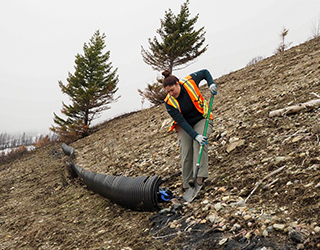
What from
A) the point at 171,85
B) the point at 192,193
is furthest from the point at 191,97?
the point at 192,193

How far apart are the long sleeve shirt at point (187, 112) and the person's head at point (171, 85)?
0.37ft

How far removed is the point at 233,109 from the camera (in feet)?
23.2

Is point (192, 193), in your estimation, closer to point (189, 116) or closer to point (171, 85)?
point (189, 116)

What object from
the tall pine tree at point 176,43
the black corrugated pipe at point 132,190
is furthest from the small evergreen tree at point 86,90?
the black corrugated pipe at point 132,190

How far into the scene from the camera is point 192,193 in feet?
11.9

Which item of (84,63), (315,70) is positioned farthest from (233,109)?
(84,63)

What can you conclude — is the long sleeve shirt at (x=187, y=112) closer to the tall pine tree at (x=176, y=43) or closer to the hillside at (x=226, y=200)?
the hillside at (x=226, y=200)

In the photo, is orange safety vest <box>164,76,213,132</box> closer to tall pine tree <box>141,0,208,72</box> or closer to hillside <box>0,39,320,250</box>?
hillside <box>0,39,320,250</box>

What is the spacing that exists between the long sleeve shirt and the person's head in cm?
11

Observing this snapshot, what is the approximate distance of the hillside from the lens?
7.72 ft

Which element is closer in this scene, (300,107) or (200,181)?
(200,181)

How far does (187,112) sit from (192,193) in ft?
4.33

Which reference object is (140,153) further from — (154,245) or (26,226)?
(154,245)

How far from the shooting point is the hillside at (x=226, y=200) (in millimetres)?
2354
